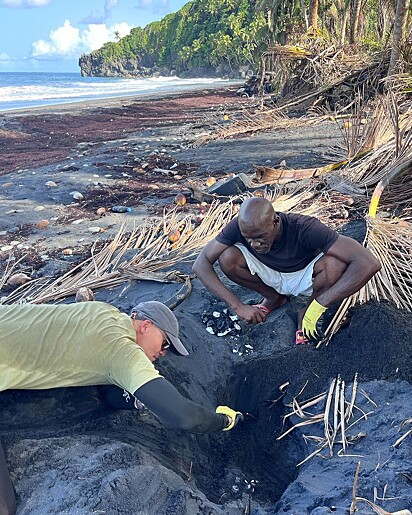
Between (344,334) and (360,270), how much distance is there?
1.29 ft

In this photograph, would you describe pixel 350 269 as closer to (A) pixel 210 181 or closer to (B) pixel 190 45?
(A) pixel 210 181

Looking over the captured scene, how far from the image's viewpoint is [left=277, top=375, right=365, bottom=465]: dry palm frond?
240cm

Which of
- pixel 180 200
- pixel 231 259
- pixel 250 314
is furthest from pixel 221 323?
pixel 180 200

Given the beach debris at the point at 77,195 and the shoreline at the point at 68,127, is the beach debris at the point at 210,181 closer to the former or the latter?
the beach debris at the point at 77,195

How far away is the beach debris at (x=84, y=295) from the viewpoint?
11.0ft

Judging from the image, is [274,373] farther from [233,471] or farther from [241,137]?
[241,137]

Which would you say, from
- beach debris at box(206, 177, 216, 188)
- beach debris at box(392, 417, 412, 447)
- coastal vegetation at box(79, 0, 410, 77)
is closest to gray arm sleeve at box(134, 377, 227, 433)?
beach debris at box(392, 417, 412, 447)

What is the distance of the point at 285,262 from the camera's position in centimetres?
314

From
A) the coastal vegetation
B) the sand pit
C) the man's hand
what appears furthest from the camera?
the coastal vegetation

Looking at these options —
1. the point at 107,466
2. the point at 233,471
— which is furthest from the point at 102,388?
the point at 233,471

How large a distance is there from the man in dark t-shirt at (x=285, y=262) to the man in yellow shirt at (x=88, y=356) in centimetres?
87

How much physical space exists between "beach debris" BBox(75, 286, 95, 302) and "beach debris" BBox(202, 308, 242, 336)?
73 cm

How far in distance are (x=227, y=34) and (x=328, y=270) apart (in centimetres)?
5868

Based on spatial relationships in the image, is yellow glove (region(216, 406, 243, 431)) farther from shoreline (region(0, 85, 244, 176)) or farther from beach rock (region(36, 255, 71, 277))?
shoreline (region(0, 85, 244, 176))
